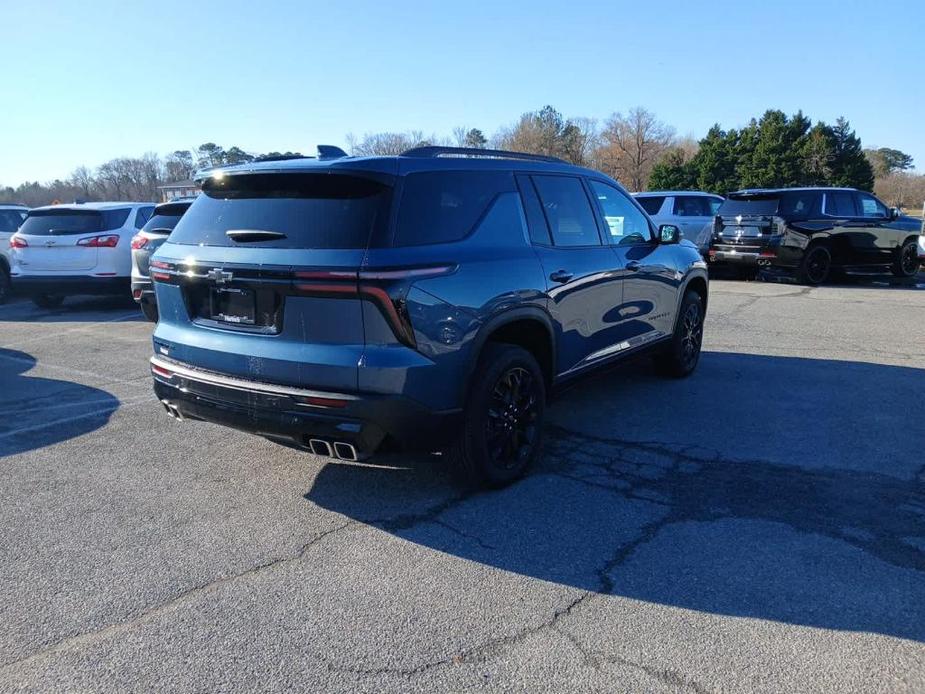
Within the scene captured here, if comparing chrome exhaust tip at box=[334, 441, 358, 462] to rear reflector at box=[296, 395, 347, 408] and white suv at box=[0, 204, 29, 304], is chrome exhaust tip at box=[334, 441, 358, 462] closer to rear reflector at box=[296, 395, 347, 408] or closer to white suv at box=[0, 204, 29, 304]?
rear reflector at box=[296, 395, 347, 408]

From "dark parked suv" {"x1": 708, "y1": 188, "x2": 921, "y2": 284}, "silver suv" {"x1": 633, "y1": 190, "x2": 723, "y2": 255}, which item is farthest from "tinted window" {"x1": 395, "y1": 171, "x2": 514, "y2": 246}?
"silver suv" {"x1": 633, "y1": 190, "x2": 723, "y2": 255}

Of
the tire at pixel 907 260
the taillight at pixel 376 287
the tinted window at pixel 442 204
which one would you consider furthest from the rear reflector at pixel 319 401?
the tire at pixel 907 260

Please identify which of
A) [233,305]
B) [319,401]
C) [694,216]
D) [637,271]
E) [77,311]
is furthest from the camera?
[694,216]

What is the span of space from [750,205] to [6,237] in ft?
46.4

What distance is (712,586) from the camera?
126 inches

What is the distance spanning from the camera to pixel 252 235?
12.3 ft

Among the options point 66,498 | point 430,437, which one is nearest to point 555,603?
point 430,437

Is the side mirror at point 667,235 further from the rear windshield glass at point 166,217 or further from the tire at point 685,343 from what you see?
the rear windshield glass at point 166,217

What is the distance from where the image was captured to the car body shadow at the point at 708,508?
3.19 m

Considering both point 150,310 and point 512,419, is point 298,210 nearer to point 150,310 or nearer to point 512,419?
point 512,419

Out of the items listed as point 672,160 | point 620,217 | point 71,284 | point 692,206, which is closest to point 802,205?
point 692,206

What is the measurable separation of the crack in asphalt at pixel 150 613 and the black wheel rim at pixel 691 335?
14.3 ft

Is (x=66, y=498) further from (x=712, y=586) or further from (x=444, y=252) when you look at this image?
(x=712, y=586)

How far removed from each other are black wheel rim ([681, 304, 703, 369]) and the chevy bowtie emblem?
441 cm
